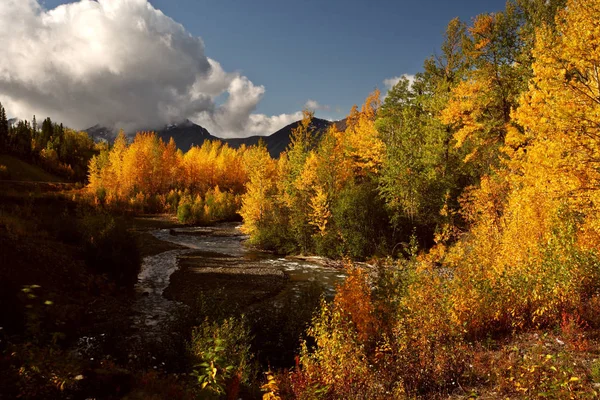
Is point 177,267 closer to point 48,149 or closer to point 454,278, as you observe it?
point 454,278

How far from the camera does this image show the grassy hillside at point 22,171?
63.5m

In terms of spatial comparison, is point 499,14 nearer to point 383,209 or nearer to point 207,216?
point 383,209

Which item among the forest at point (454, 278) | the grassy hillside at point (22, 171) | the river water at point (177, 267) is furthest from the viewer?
the grassy hillside at point (22, 171)

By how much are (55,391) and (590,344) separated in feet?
33.0

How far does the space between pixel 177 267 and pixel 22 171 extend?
69.4 meters

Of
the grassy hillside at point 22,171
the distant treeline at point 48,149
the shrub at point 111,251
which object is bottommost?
the shrub at point 111,251

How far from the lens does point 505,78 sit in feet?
70.6

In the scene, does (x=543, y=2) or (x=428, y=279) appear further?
(x=543, y=2)

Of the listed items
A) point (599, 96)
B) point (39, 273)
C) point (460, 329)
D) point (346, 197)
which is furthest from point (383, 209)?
point (39, 273)

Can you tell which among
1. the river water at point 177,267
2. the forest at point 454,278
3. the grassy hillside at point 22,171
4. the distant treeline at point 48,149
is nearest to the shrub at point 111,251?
→ the forest at point 454,278

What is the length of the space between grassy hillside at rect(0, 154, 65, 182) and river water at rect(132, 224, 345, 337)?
150 feet

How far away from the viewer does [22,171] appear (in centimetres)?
6806

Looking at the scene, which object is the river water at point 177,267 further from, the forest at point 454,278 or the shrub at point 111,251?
the forest at point 454,278

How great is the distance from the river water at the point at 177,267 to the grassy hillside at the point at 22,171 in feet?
150
